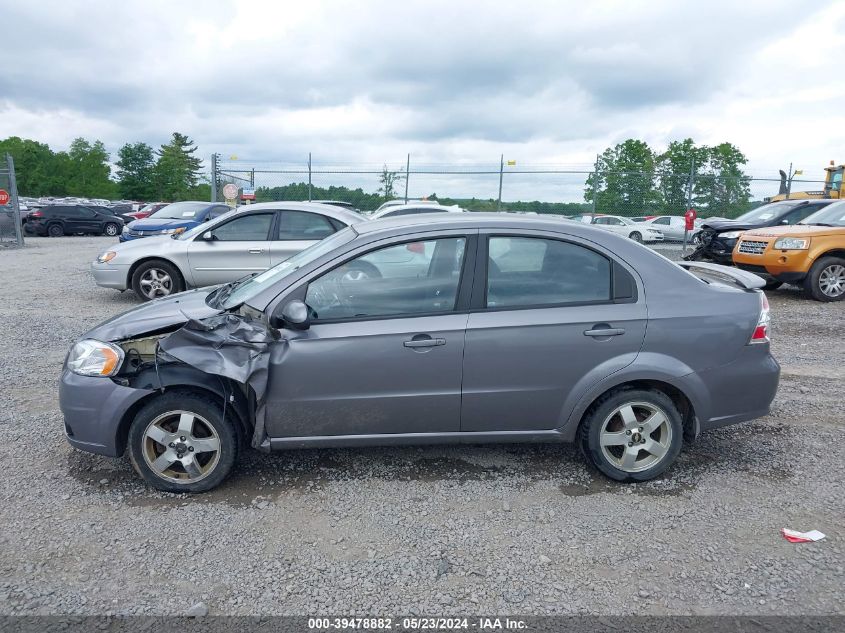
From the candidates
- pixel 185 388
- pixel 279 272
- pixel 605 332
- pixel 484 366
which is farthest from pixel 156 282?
pixel 605 332

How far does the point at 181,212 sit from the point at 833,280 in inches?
543

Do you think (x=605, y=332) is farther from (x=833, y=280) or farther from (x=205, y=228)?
(x=833, y=280)

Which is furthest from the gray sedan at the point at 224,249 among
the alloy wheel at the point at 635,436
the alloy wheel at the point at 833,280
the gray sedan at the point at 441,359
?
the alloy wheel at the point at 833,280

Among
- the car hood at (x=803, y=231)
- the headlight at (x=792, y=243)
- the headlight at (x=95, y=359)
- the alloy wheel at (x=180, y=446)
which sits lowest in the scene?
the alloy wheel at (x=180, y=446)

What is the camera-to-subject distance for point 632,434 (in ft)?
12.3

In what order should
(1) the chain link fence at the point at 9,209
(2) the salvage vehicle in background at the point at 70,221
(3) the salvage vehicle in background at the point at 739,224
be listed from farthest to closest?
(2) the salvage vehicle in background at the point at 70,221, (1) the chain link fence at the point at 9,209, (3) the salvage vehicle in background at the point at 739,224

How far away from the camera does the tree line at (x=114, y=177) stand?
8806 cm

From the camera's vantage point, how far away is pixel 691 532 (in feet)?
10.9

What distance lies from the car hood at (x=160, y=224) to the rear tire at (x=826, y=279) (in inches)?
491

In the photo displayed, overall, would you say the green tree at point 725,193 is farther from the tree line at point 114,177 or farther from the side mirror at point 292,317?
the tree line at point 114,177

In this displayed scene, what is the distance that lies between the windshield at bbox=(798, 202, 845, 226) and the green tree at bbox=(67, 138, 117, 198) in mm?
97421

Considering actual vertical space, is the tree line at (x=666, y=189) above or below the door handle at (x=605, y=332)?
above

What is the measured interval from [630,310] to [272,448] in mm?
2272

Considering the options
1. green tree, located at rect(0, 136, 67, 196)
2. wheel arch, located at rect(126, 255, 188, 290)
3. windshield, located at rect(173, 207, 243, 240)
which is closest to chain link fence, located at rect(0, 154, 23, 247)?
wheel arch, located at rect(126, 255, 188, 290)
